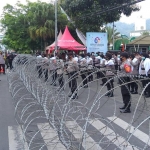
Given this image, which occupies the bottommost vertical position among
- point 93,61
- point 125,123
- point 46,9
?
point 125,123

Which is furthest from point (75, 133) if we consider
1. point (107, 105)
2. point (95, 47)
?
point (95, 47)

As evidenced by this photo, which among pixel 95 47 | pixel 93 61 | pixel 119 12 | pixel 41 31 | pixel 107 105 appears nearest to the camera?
pixel 107 105

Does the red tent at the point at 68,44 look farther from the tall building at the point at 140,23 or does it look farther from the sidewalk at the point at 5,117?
the tall building at the point at 140,23

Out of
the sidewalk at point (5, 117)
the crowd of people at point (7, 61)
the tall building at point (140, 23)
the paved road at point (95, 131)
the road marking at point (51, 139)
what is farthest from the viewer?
the tall building at point (140, 23)

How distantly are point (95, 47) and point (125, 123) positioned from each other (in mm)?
9775

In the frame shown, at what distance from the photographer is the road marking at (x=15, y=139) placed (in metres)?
4.64

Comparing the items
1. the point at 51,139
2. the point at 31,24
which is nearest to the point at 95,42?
the point at 51,139

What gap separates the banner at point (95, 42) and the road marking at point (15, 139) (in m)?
10.2

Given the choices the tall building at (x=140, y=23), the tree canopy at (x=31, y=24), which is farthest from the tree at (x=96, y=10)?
the tall building at (x=140, y=23)

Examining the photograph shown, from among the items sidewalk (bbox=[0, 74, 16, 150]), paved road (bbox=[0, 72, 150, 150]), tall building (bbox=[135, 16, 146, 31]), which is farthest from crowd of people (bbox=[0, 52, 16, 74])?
tall building (bbox=[135, 16, 146, 31])

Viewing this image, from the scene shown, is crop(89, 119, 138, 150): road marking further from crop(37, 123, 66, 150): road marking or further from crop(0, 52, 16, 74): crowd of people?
crop(0, 52, 16, 74): crowd of people

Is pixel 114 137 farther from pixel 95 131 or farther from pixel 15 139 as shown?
pixel 15 139

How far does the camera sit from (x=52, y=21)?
25.9 metres

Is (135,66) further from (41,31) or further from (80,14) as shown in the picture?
(41,31)
